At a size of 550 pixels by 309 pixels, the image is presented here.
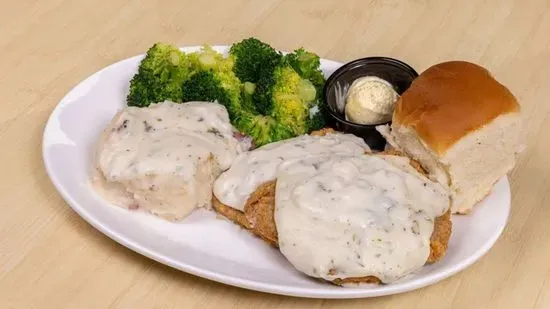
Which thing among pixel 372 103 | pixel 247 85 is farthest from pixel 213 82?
pixel 372 103

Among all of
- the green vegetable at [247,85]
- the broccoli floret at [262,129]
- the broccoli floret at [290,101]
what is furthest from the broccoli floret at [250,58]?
the broccoli floret at [262,129]

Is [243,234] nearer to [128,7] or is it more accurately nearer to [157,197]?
[157,197]

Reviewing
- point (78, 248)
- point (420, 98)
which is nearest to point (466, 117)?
point (420, 98)

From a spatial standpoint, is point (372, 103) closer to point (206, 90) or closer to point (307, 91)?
point (307, 91)

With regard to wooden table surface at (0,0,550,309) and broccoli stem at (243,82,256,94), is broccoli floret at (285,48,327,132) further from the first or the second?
wooden table surface at (0,0,550,309)

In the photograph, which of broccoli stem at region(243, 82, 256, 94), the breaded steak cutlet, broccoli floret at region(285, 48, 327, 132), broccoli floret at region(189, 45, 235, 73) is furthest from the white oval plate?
broccoli floret at region(285, 48, 327, 132)

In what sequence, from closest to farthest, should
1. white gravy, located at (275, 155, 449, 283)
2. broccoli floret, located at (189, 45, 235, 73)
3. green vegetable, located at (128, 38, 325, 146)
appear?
1. white gravy, located at (275, 155, 449, 283)
2. green vegetable, located at (128, 38, 325, 146)
3. broccoli floret, located at (189, 45, 235, 73)
